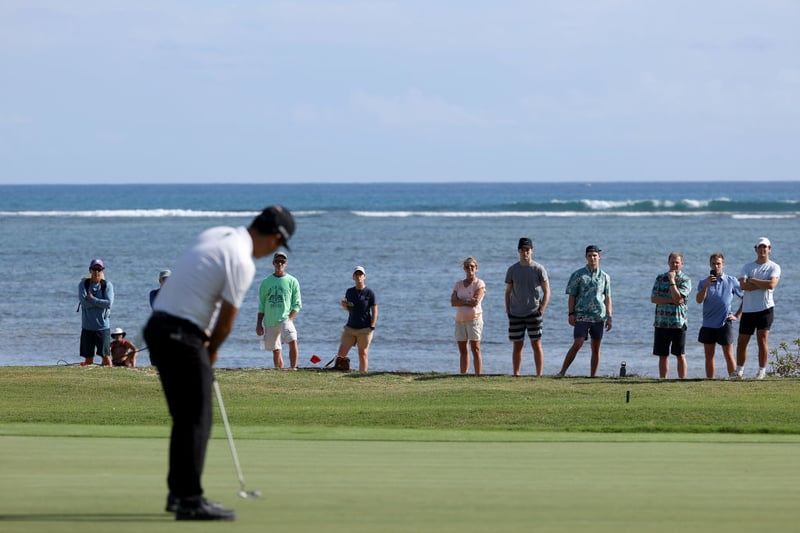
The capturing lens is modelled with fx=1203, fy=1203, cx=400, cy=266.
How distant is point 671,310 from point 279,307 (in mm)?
5170

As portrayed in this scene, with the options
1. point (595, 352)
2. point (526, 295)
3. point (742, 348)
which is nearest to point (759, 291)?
point (742, 348)

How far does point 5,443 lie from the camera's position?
26.2ft

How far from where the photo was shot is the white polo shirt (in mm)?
5516

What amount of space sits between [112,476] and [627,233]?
5392cm

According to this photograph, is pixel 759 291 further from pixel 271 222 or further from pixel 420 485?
pixel 271 222

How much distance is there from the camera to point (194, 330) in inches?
222

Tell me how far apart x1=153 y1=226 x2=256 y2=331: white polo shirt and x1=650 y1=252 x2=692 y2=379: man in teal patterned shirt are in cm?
1014

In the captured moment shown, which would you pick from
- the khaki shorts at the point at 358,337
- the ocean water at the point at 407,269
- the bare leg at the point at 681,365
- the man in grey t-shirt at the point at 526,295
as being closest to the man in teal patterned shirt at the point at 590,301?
the man in grey t-shirt at the point at 526,295

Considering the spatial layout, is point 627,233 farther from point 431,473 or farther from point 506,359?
point 431,473

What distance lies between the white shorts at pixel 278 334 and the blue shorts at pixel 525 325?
9.77 ft

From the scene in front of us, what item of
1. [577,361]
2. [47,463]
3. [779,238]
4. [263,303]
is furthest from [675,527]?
[779,238]

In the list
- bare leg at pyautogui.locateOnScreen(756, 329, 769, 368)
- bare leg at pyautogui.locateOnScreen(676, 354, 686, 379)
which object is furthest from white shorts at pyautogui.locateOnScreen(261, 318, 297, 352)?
bare leg at pyautogui.locateOnScreen(756, 329, 769, 368)

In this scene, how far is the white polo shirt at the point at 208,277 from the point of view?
5516 millimetres

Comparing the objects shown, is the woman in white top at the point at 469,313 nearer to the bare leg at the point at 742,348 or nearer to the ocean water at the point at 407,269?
the bare leg at the point at 742,348
